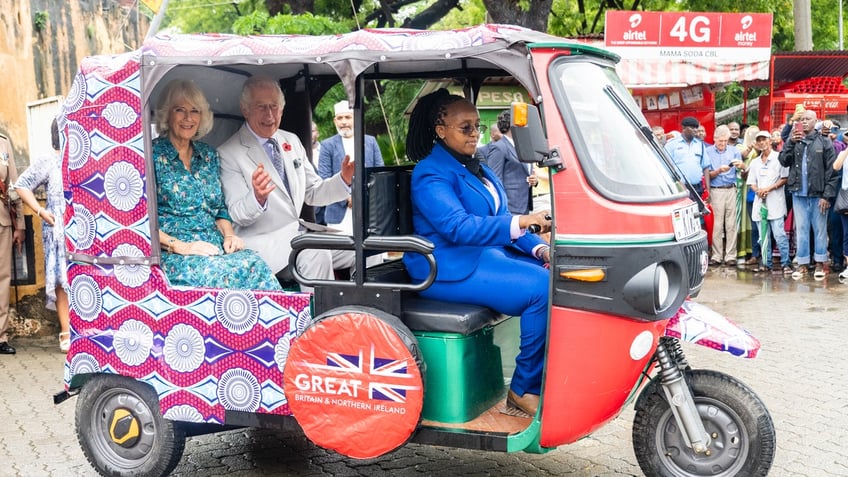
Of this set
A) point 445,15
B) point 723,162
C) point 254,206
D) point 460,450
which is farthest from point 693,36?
point 254,206

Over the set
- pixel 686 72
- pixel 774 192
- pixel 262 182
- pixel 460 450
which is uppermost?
pixel 686 72

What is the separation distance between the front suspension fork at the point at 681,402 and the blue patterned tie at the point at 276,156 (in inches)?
96.6

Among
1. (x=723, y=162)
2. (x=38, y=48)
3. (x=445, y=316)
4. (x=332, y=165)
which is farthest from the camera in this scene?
(x=38, y=48)

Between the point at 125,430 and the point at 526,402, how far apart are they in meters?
2.14

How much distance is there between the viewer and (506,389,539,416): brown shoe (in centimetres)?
416

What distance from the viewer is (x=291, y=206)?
5.16 meters

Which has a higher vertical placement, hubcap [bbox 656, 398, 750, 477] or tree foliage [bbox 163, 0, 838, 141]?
tree foliage [bbox 163, 0, 838, 141]

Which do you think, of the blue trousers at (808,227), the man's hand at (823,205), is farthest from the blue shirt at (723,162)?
the man's hand at (823,205)

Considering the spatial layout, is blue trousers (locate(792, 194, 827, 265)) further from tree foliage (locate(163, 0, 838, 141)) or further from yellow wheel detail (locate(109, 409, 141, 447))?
yellow wheel detail (locate(109, 409, 141, 447))

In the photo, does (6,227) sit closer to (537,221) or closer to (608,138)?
(537,221)

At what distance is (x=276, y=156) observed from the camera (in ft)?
17.7

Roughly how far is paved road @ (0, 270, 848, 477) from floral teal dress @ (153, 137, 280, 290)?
114 centimetres

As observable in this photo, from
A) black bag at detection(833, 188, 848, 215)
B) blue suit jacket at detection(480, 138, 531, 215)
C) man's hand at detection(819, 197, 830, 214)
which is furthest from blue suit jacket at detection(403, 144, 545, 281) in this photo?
man's hand at detection(819, 197, 830, 214)

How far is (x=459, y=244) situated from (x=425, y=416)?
822mm
